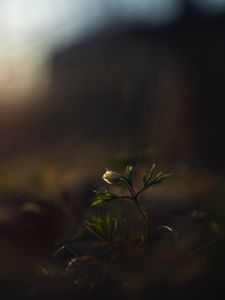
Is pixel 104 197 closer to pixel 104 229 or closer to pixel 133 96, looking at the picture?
pixel 104 229

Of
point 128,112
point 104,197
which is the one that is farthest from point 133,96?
point 104,197

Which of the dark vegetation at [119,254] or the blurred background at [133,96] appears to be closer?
the dark vegetation at [119,254]

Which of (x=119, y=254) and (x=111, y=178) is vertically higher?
(x=111, y=178)

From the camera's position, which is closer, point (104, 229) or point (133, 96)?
point (104, 229)

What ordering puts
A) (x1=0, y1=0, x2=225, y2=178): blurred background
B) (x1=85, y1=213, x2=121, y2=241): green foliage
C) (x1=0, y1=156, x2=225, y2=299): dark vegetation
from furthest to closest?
(x1=0, y1=0, x2=225, y2=178): blurred background
(x1=85, y1=213, x2=121, y2=241): green foliage
(x1=0, y1=156, x2=225, y2=299): dark vegetation

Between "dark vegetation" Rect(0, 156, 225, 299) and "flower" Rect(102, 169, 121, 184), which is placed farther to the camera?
"flower" Rect(102, 169, 121, 184)

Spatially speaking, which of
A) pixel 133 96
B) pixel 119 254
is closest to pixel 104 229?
pixel 119 254

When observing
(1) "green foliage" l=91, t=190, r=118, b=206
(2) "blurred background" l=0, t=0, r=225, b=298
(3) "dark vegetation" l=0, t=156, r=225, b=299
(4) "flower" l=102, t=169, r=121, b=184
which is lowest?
(3) "dark vegetation" l=0, t=156, r=225, b=299

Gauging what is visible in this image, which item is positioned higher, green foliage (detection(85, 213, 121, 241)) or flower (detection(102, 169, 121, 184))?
flower (detection(102, 169, 121, 184))

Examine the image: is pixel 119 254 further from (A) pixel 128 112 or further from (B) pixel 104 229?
(A) pixel 128 112
